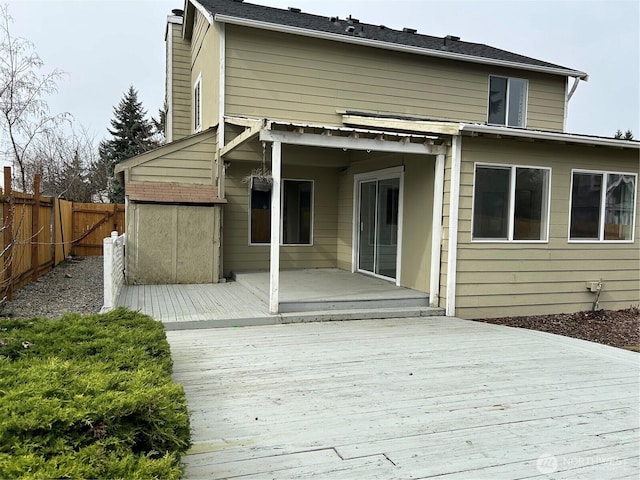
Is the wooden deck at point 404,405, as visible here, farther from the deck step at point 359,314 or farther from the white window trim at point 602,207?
the white window trim at point 602,207

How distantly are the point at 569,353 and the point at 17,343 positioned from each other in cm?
535

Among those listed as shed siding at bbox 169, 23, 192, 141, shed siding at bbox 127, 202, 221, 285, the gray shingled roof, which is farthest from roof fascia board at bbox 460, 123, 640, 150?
shed siding at bbox 169, 23, 192, 141

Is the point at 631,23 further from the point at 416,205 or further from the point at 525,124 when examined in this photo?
the point at 416,205

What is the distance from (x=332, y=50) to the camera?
364 inches

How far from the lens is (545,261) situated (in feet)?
24.6

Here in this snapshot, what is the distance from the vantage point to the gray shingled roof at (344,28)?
359 inches

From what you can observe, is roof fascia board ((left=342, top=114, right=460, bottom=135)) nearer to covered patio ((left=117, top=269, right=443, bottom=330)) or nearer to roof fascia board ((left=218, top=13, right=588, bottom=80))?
roof fascia board ((left=218, top=13, right=588, bottom=80))

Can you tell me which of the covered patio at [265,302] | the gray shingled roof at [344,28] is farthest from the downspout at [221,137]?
the covered patio at [265,302]

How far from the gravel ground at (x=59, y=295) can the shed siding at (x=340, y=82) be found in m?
4.36

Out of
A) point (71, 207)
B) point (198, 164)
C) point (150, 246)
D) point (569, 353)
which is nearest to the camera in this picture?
point (569, 353)

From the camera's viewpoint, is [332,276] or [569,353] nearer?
[569,353]

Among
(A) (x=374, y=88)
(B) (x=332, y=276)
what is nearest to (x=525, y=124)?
(A) (x=374, y=88)

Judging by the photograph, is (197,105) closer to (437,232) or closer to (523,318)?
(437,232)

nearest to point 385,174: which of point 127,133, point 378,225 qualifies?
point 378,225
